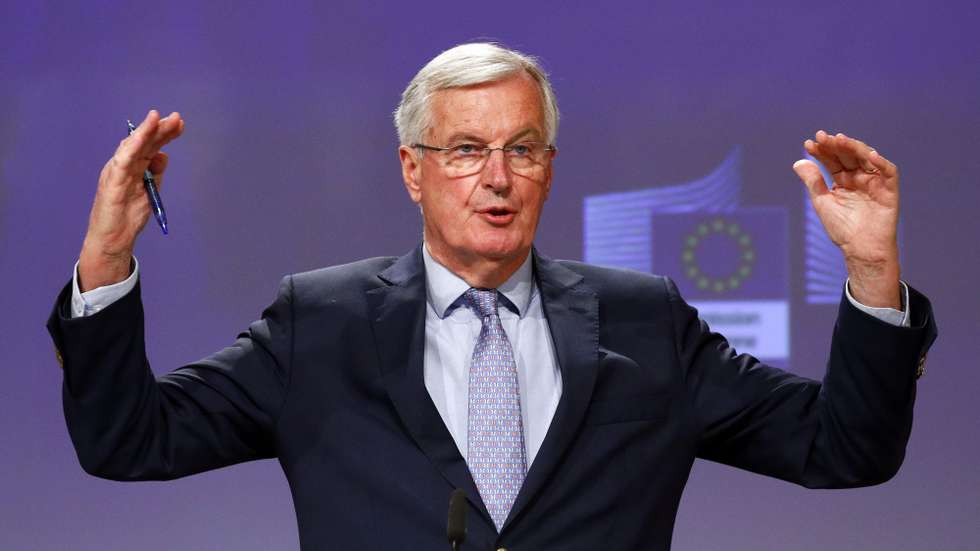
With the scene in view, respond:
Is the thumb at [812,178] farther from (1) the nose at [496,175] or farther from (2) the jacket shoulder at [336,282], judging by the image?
(2) the jacket shoulder at [336,282]

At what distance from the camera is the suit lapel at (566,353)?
1.99 metres

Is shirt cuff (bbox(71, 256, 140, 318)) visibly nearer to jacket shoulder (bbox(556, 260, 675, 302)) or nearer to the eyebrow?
the eyebrow

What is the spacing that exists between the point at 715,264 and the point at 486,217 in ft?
5.72

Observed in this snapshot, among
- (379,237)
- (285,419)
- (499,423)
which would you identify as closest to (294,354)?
(285,419)

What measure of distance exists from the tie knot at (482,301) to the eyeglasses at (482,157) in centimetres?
21

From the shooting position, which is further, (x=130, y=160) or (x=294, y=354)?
(x=294, y=354)

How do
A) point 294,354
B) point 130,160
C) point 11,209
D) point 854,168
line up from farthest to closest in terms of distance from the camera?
point 11,209 → point 294,354 → point 854,168 → point 130,160

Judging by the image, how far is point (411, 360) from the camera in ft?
6.81

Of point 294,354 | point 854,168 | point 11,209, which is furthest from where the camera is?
point 11,209

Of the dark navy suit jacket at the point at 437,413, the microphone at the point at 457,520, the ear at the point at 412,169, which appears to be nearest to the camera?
the microphone at the point at 457,520

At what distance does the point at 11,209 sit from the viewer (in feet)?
12.0

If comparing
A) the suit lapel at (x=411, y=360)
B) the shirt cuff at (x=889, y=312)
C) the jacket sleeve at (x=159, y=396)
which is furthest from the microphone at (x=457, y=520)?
the shirt cuff at (x=889, y=312)

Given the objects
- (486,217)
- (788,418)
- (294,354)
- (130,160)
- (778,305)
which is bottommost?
(778,305)

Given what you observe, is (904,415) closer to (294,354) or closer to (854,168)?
(854,168)
